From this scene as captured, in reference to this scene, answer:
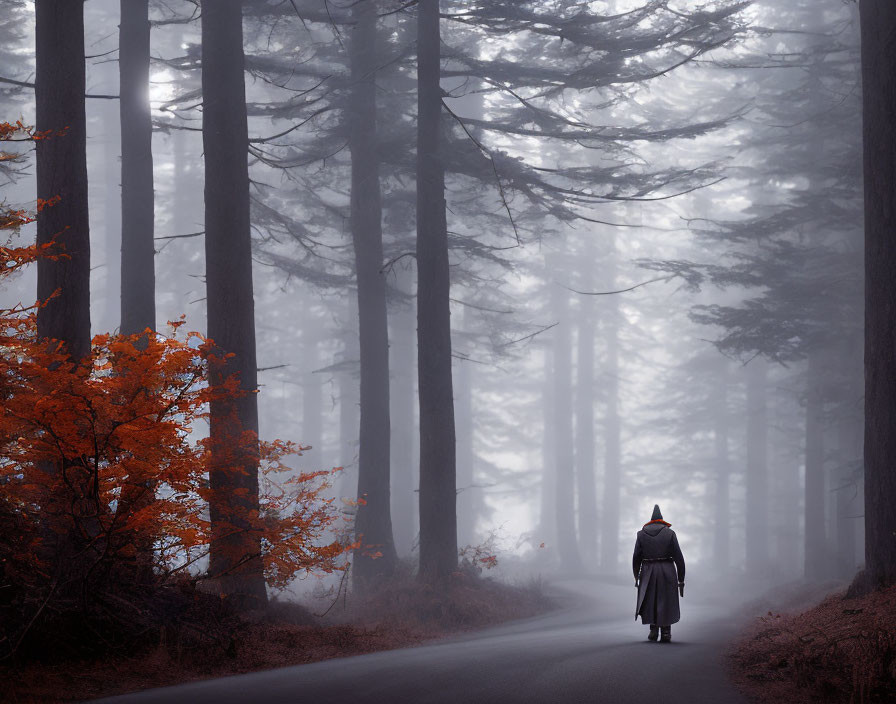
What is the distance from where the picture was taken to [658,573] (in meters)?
11.8

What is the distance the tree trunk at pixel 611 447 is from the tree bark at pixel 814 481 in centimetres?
1605

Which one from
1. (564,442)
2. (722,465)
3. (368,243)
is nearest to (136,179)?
(368,243)

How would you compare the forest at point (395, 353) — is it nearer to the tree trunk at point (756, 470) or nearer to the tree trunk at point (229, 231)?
the tree trunk at point (229, 231)

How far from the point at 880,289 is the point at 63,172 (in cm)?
1119

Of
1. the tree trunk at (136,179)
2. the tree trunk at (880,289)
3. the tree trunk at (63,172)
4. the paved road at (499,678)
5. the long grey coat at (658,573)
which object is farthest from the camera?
the tree trunk at (136,179)

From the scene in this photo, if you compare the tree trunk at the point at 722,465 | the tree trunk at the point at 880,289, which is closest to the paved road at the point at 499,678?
the tree trunk at the point at 880,289

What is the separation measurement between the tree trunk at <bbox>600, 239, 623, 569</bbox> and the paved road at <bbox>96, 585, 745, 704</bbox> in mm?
34589

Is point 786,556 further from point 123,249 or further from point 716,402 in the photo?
point 123,249

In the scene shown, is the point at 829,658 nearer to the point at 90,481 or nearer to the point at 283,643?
the point at 283,643

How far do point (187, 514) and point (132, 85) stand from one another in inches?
401

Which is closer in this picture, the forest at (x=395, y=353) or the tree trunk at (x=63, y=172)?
the forest at (x=395, y=353)

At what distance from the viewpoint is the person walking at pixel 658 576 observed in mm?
11648

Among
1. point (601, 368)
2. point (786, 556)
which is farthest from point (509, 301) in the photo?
point (786, 556)

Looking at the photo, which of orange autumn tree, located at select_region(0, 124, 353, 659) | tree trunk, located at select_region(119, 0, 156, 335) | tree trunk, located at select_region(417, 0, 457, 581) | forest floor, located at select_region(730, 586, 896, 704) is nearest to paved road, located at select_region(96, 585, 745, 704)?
forest floor, located at select_region(730, 586, 896, 704)
